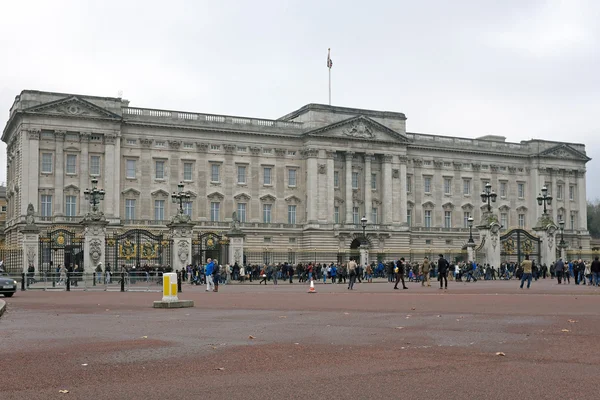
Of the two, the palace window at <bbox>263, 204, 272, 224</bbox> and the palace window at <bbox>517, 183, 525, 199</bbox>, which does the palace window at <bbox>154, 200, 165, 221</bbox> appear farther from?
the palace window at <bbox>517, 183, 525, 199</bbox>

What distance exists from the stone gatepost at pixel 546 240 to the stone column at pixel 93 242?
31893 mm

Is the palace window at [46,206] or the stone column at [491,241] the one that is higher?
the palace window at [46,206]

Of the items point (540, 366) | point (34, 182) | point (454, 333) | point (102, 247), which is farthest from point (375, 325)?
point (34, 182)

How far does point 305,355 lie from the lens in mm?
12195

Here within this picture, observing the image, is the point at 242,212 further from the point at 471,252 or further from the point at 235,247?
the point at 471,252

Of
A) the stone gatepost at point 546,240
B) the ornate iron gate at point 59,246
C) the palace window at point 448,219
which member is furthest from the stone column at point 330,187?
the ornate iron gate at point 59,246

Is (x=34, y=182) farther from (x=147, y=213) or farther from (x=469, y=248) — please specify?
(x=469, y=248)

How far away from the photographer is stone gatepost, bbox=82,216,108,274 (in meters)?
45.5

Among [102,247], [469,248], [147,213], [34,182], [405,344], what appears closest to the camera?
A: [405,344]

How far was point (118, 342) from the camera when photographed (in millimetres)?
14172

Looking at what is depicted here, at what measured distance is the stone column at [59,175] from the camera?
71.9 meters

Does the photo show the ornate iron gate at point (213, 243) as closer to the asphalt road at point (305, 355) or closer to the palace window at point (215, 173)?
the palace window at point (215, 173)

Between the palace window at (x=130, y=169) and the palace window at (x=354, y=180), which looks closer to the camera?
the palace window at (x=130, y=169)

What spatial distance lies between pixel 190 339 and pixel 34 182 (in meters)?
60.4
